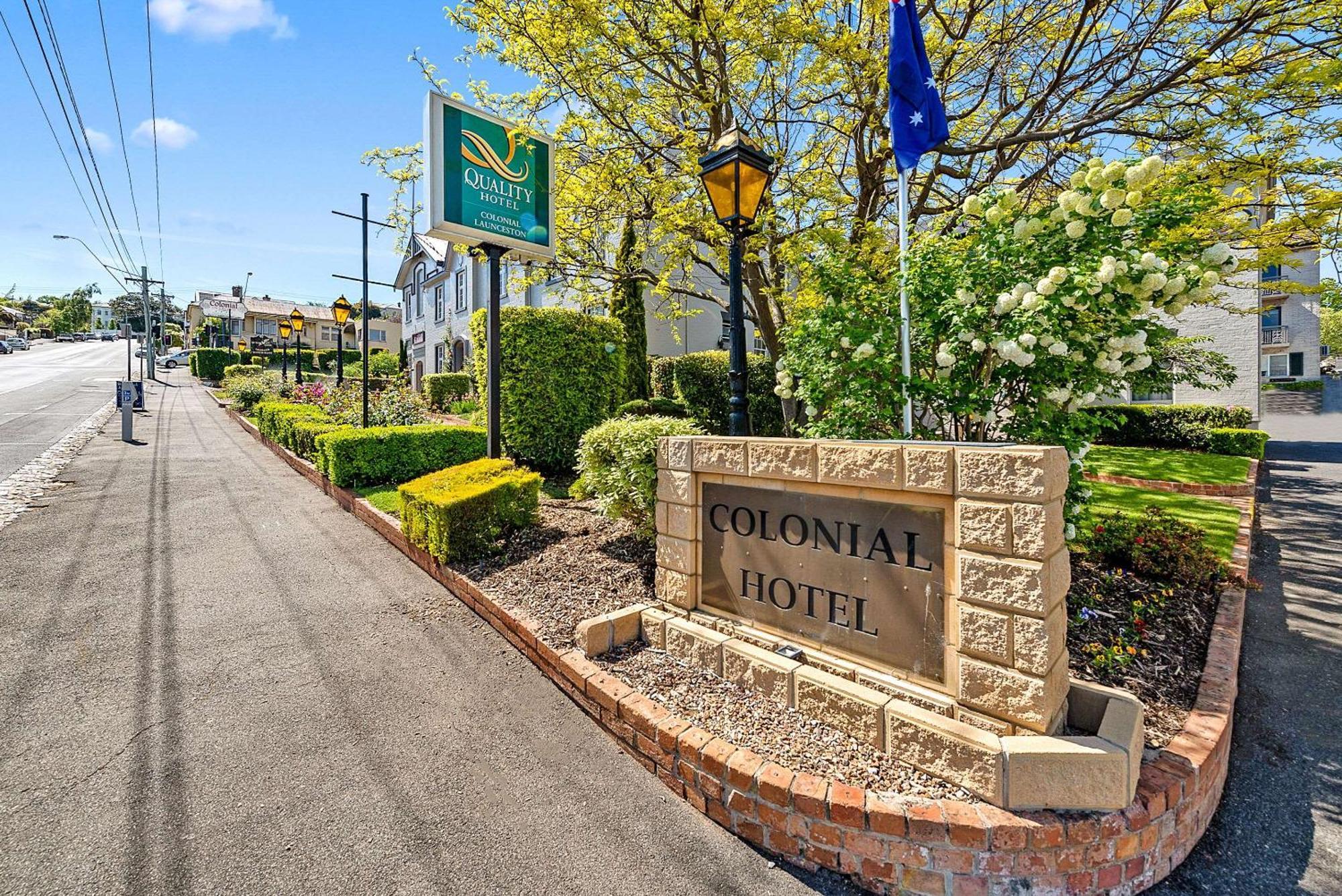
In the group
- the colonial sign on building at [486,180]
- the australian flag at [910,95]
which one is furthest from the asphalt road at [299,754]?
the australian flag at [910,95]

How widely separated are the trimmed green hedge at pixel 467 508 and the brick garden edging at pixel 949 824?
9.98ft

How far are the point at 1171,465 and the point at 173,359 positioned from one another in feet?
223

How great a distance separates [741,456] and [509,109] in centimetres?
781

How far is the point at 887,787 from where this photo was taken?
2.53m

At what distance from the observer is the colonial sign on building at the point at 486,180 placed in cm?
649

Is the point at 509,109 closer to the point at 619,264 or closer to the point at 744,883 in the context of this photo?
the point at 619,264

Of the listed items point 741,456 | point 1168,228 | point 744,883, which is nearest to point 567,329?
point 741,456

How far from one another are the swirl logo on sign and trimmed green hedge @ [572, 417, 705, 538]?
381 centimetres

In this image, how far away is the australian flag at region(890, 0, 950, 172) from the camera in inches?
168

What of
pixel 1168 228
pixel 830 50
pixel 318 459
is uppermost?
pixel 830 50

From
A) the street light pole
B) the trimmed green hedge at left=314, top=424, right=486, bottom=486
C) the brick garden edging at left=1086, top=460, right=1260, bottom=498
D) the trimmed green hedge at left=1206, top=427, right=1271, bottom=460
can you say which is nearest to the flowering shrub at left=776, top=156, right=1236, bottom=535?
the street light pole

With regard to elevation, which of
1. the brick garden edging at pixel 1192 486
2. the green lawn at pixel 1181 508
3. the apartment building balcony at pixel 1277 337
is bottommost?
the green lawn at pixel 1181 508

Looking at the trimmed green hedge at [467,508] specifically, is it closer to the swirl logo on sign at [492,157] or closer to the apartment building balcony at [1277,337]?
the swirl logo on sign at [492,157]

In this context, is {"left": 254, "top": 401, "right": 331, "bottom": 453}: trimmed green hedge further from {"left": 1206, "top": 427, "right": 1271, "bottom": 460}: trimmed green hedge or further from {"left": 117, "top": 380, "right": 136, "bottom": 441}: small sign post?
{"left": 1206, "top": 427, "right": 1271, "bottom": 460}: trimmed green hedge
